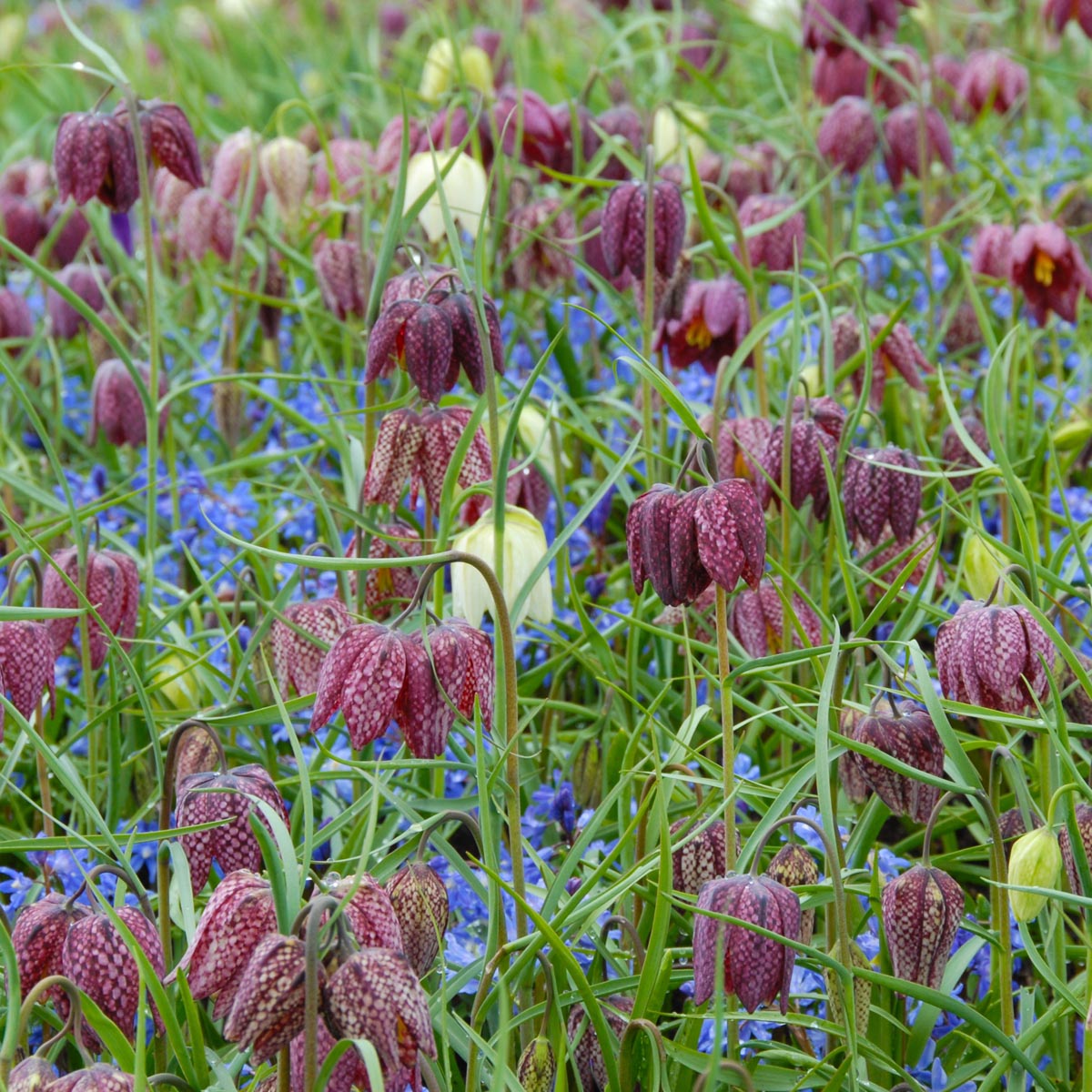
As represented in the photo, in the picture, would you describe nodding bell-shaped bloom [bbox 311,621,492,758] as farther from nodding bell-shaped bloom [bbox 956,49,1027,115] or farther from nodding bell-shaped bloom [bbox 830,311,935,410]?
nodding bell-shaped bloom [bbox 956,49,1027,115]

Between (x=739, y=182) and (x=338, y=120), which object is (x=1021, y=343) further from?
(x=338, y=120)

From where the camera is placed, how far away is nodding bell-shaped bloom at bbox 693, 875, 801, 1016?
117 centimetres

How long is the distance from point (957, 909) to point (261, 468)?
1515mm

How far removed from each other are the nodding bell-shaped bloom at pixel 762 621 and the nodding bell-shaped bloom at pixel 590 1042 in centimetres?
50

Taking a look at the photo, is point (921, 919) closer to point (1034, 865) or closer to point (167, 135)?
point (1034, 865)

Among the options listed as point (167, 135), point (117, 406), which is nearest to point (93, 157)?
point (167, 135)

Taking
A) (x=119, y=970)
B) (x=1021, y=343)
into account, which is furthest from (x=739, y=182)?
(x=119, y=970)

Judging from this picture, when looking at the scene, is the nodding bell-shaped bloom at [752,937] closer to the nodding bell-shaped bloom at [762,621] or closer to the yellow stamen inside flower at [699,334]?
the nodding bell-shaped bloom at [762,621]

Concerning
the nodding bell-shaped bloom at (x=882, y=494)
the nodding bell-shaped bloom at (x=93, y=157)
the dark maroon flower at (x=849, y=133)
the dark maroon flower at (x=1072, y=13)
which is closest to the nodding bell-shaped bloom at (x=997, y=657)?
the nodding bell-shaped bloom at (x=882, y=494)

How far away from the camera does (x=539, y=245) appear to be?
249 cm

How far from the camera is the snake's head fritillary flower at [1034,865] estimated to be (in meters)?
1.22

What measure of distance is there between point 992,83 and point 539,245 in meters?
1.20

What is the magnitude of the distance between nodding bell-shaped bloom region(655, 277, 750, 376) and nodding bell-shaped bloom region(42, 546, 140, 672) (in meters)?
0.84

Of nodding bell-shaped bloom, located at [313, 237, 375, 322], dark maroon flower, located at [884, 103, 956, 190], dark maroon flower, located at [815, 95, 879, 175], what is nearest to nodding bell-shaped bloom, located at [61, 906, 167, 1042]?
nodding bell-shaped bloom, located at [313, 237, 375, 322]
